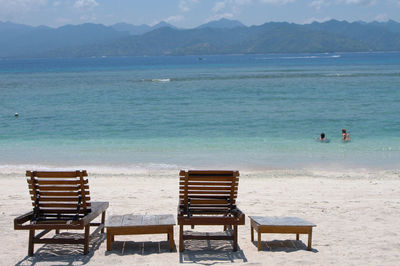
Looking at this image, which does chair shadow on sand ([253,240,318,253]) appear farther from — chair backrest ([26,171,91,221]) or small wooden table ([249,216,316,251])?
chair backrest ([26,171,91,221])

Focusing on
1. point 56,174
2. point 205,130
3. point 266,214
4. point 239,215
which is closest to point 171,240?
point 239,215

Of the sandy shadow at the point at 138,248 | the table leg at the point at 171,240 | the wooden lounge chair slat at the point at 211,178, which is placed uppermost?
the wooden lounge chair slat at the point at 211,178

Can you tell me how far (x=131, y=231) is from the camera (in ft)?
21.7

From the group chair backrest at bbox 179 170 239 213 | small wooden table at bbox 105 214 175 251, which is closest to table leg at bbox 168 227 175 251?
small wooden table at bbox 105 214 175 251

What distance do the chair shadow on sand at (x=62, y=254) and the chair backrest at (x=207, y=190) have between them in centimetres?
139

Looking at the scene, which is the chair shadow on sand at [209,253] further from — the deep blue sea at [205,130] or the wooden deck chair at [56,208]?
the deep blue sea at [205,130]

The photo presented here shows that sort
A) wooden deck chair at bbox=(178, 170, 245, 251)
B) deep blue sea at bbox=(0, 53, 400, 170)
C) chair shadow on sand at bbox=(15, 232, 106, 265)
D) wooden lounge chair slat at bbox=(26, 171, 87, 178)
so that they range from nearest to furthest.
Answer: wooden lounge chair slat at bbox=(26, 171, 87, 178) < chair shadow on sand at bbox=(15, 232, 106, 265) < wooden deck chair at bbox=(178, 170, 245, 251) < deep blue sea at bbox=(0, 53, 400, 170)

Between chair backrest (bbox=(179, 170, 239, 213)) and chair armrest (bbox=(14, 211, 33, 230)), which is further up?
chair backrest (bbox=(179, 170, 239, 213))

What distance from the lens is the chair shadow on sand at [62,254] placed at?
21.1 ft

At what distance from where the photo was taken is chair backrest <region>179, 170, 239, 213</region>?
6.73m

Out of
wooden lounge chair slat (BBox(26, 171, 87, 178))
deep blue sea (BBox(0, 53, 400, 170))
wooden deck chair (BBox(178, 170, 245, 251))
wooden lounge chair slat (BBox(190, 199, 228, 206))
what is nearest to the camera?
wooden lounge chair slat (BBox(26, 171, 87, 178))

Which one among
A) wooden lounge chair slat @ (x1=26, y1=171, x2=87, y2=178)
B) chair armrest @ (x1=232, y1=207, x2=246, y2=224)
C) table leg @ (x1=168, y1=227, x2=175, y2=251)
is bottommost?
table leg @ (x1=168, y1=227, x2=175, y2=251)

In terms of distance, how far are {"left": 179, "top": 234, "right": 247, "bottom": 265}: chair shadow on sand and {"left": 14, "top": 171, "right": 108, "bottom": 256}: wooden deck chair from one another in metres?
1.35

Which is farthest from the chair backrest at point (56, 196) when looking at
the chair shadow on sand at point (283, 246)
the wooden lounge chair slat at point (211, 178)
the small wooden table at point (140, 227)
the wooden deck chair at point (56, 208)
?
the chair shadow on sand at point (283, 246)
